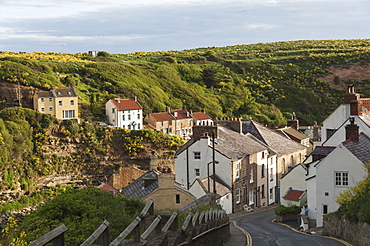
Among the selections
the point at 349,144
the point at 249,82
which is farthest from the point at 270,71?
the point at 349,144

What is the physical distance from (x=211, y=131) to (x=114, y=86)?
54.1m

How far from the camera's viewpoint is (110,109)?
263 feet

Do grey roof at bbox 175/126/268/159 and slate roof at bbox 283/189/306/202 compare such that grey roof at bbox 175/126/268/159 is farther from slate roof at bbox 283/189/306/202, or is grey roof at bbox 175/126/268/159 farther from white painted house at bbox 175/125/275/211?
slate roof at bbox 283/189/306/202

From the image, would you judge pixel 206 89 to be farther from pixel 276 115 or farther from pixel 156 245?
pixel 156 245

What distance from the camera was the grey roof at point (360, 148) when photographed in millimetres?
30656

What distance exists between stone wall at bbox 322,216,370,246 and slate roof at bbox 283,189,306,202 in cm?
1149

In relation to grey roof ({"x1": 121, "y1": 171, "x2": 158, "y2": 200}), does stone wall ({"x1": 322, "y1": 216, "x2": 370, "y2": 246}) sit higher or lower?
lower

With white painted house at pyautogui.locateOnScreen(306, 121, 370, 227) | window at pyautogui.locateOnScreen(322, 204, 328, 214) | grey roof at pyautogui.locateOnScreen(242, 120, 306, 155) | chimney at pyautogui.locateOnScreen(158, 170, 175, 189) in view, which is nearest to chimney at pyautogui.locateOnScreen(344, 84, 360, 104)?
white painted house at pyautogui.locateOnScreen(306, 121, 370, 227)

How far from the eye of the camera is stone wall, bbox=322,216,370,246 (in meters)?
22.5

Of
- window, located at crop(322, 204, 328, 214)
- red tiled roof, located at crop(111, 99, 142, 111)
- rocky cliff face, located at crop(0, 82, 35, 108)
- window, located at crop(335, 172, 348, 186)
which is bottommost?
window, located at crop(322, 204, 328, 214)

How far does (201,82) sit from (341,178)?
86.1 m

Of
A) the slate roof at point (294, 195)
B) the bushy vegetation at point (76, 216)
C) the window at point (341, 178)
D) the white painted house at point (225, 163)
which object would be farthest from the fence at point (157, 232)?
the white painted house at point (225, 163)

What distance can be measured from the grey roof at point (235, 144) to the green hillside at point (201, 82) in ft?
123

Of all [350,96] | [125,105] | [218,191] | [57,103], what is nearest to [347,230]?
[350,96]
